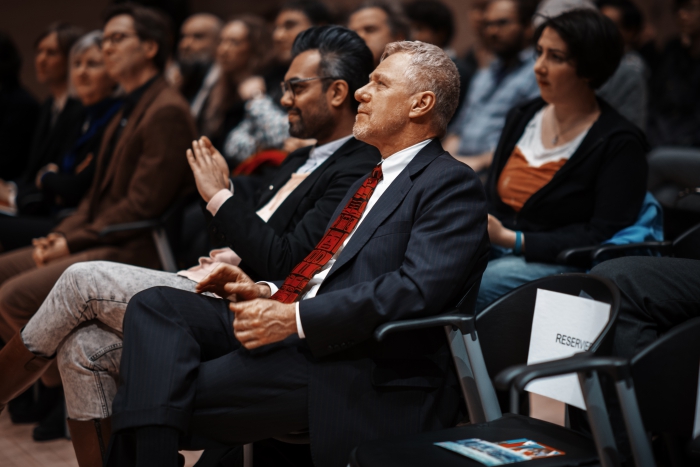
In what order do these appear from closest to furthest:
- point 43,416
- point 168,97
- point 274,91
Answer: point 43,416 → point 168,97 → point 274,91

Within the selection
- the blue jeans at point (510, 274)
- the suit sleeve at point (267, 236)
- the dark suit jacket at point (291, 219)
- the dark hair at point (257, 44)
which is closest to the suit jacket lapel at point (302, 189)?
the dark suit jacket at point (291, 219)

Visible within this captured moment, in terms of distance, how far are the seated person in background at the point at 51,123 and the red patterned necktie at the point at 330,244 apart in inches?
92.6

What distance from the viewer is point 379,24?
366 cm

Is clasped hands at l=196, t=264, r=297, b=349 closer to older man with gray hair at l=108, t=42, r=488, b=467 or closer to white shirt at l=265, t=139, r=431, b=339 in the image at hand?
older man with gray hair at l=108, t=42, r=488, b=467

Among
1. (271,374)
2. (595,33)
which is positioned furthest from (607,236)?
(271,374)

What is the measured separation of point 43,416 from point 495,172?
1.96 meters

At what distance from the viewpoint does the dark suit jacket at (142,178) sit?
114 inches

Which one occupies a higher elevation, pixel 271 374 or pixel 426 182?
pixel 426 182

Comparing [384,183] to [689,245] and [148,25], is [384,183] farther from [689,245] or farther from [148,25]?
[148,25]

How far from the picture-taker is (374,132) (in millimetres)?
1877

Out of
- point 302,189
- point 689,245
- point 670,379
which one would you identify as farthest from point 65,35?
point 670,379

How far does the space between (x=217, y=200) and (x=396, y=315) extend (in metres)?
0.73

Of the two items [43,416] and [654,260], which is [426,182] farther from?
[43,416]

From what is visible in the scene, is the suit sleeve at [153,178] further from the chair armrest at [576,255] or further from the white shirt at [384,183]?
the chair armrest at [576,255]
